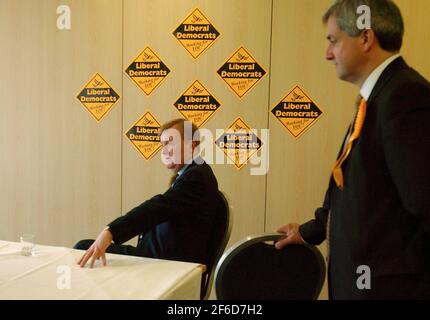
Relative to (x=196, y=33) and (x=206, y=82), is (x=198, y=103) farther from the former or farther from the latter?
(x=196, y=33)

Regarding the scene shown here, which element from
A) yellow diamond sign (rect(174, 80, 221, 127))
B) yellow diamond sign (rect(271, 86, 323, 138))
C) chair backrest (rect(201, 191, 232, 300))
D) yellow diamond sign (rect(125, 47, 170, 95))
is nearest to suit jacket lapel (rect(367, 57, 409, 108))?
chair backrest (rect(201, 191, 232, 300))

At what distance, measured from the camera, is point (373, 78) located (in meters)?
1.19

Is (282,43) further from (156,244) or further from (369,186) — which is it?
(369,186)

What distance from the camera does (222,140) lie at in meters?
3.07

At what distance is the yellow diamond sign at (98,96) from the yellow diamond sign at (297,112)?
1.27 m

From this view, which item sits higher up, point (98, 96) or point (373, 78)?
point (98, 96)

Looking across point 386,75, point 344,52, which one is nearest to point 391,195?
point 386,75

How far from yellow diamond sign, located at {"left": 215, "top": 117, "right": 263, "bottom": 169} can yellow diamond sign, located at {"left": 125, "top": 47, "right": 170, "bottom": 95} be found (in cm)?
65

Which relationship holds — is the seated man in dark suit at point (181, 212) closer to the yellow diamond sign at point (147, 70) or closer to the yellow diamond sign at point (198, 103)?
the yellow diamond sign at point (198, 103)

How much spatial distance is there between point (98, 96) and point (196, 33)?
0.92 meters

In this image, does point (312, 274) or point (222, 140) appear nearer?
point (312, 274)

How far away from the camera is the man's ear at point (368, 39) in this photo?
3.81 ft

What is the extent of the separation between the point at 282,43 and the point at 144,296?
222cm
